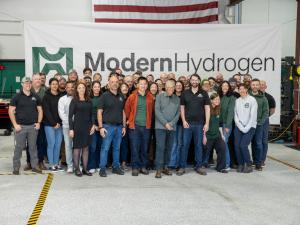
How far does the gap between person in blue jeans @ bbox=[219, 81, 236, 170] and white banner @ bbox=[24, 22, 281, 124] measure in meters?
2.43

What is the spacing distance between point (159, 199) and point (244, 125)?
223 cm

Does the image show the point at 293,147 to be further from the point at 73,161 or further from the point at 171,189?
the point at 73,161

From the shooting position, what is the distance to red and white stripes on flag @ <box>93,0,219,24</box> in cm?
1090

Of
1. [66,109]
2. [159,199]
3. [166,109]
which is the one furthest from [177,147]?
[66,109]

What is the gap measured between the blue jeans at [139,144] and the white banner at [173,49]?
9.27 ft

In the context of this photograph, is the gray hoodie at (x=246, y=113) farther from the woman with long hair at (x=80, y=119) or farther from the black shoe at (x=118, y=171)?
the woman with long hair at (x=80, y=119)

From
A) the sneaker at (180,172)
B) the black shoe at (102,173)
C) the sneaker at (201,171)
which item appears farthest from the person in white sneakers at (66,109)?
the sneaker at (201,171)

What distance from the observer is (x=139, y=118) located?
18.6ft

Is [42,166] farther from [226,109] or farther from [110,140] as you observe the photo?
[226,109]

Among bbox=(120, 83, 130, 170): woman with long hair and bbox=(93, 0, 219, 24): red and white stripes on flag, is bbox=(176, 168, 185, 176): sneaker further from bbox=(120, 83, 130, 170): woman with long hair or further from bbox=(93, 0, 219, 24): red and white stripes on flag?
bbox=(93, 0, 219, 24): red and white stripes on flag

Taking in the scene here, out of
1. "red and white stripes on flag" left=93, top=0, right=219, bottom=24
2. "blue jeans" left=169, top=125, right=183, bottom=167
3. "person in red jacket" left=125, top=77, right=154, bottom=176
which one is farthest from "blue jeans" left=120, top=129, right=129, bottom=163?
"red and white stripes on flag" left=93, top=0, right=219, bottom=24

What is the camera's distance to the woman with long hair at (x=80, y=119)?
548cm

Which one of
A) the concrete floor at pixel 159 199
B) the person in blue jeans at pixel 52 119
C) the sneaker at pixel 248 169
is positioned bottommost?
the concrete floor at pixel 159 199

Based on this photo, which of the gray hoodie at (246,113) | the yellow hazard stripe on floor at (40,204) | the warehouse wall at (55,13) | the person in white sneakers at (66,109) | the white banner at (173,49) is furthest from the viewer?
the warehouse wall at (55,13)
